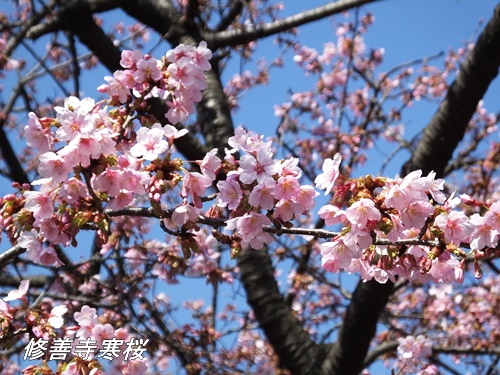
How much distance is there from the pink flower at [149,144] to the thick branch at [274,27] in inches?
111

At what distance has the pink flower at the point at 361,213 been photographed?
162 centimetres

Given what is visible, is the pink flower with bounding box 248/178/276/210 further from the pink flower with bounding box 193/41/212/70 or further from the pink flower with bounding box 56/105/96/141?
the pink flower with bounding box 193/41/212/70

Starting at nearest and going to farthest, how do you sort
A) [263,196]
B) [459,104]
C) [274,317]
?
[263,196]
[459,104]
[274,317]

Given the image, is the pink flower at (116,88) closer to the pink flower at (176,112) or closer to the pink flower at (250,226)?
the pink flower at (176,112)

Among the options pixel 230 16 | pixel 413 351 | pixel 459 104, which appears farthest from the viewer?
pixel 230 16

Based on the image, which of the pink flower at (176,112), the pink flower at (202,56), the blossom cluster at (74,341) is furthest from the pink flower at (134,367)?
the pink flower at (202,56)

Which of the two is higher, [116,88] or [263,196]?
[116,88]

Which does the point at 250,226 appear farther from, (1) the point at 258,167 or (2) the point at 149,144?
(2) the point at 149,144

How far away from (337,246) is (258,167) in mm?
336

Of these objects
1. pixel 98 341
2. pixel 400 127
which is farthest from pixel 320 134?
pixel 98 341

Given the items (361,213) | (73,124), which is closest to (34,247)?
(73,124)

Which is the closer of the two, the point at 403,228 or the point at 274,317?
the point at 403,228

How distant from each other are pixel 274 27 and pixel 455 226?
119 inches

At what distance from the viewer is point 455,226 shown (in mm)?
1755
